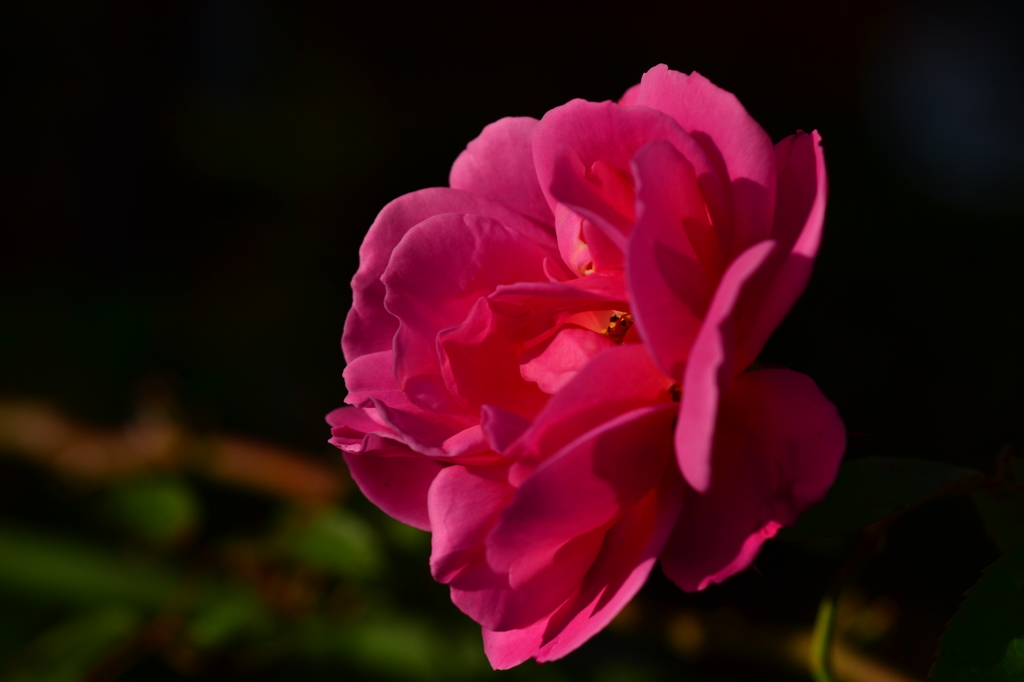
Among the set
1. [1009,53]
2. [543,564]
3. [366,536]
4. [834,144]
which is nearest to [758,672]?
[366,536]

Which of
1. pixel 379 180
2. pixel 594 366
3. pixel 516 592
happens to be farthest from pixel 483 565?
pixel 379 180

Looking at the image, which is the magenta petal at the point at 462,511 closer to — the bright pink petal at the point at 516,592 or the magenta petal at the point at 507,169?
the bright pink petal at the point at 516,592

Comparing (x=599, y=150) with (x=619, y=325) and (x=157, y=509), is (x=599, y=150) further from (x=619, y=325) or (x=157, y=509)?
(x=157, y=509)

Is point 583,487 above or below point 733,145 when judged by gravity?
below

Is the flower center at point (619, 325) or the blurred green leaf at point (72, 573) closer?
the flower center at point (619, 325)

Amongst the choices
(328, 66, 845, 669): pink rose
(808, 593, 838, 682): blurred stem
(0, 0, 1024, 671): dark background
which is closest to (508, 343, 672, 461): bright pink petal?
(328, 66, 845, 669): pink rose

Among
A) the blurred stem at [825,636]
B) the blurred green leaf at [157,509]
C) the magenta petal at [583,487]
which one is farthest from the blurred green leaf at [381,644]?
the magenta petal at [583,487]

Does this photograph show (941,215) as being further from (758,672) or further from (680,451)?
(680,451)
